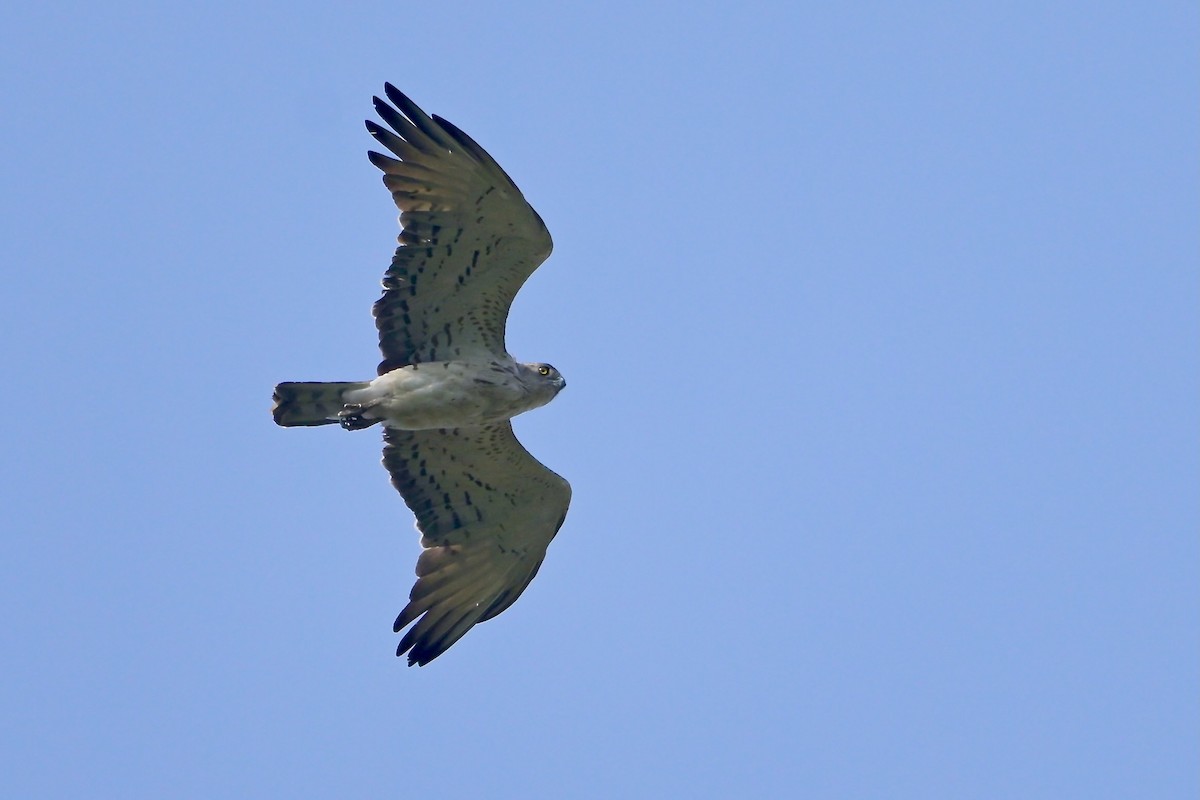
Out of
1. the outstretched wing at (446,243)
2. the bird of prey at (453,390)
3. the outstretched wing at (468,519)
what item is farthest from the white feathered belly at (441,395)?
the outstretched wing at (468,519)

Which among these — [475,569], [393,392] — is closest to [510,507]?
[475,569]

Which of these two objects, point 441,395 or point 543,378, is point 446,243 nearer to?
point 441,395

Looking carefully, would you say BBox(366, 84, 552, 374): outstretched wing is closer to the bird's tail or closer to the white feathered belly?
the white feathered belly

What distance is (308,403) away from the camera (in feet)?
54.7

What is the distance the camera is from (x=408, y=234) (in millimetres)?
16578

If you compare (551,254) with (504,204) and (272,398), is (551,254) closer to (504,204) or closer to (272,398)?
(504,204)

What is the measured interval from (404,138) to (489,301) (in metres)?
1.80

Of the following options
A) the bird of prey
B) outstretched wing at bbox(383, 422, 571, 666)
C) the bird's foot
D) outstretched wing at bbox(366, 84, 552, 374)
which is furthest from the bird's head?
the bird's foot

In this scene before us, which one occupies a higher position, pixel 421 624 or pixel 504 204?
pixel 504 204

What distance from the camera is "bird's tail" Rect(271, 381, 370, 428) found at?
16.6m

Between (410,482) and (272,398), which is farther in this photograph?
(410,482)

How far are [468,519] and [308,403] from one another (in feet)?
7.15

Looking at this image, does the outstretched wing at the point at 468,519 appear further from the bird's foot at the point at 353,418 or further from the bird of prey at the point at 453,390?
the bird's foot at the point at 353,418

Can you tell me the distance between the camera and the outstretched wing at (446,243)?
1634 cm
